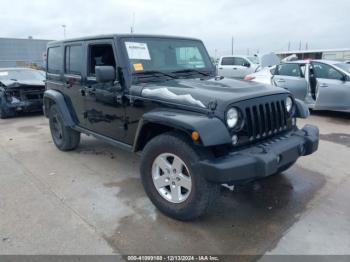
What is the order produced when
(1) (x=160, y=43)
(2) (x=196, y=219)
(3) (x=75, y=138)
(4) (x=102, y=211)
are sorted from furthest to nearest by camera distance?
(3) (x=75, y=138), (1) (x=160, y=43), (4) (x=102, y=211), (2) (x=196, y=219)

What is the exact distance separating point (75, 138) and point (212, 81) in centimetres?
286

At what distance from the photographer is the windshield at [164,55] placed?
3822 millimetres

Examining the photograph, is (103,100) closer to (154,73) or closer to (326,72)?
(154,73)

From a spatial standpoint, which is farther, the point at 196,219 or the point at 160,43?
the point at 160,43

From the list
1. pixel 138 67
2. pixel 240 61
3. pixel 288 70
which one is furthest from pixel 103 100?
pixel 240 61

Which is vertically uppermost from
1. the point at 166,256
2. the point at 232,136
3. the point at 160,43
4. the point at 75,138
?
the point at 160,43

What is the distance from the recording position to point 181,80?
3.88 meters

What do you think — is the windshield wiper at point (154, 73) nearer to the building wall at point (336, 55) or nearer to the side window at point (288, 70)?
the side window at point (288, 70)

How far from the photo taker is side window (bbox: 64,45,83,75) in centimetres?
465

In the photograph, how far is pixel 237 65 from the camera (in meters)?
17.2

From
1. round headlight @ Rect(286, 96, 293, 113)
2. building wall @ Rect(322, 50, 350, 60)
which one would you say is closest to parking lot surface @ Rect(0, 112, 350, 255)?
round headlight @ Rect(286, 96, 293, 113)

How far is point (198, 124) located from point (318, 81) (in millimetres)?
6429

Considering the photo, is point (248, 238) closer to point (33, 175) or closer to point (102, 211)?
point (102, 211)

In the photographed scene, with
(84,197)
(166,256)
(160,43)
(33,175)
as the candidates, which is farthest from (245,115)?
(33,175)
